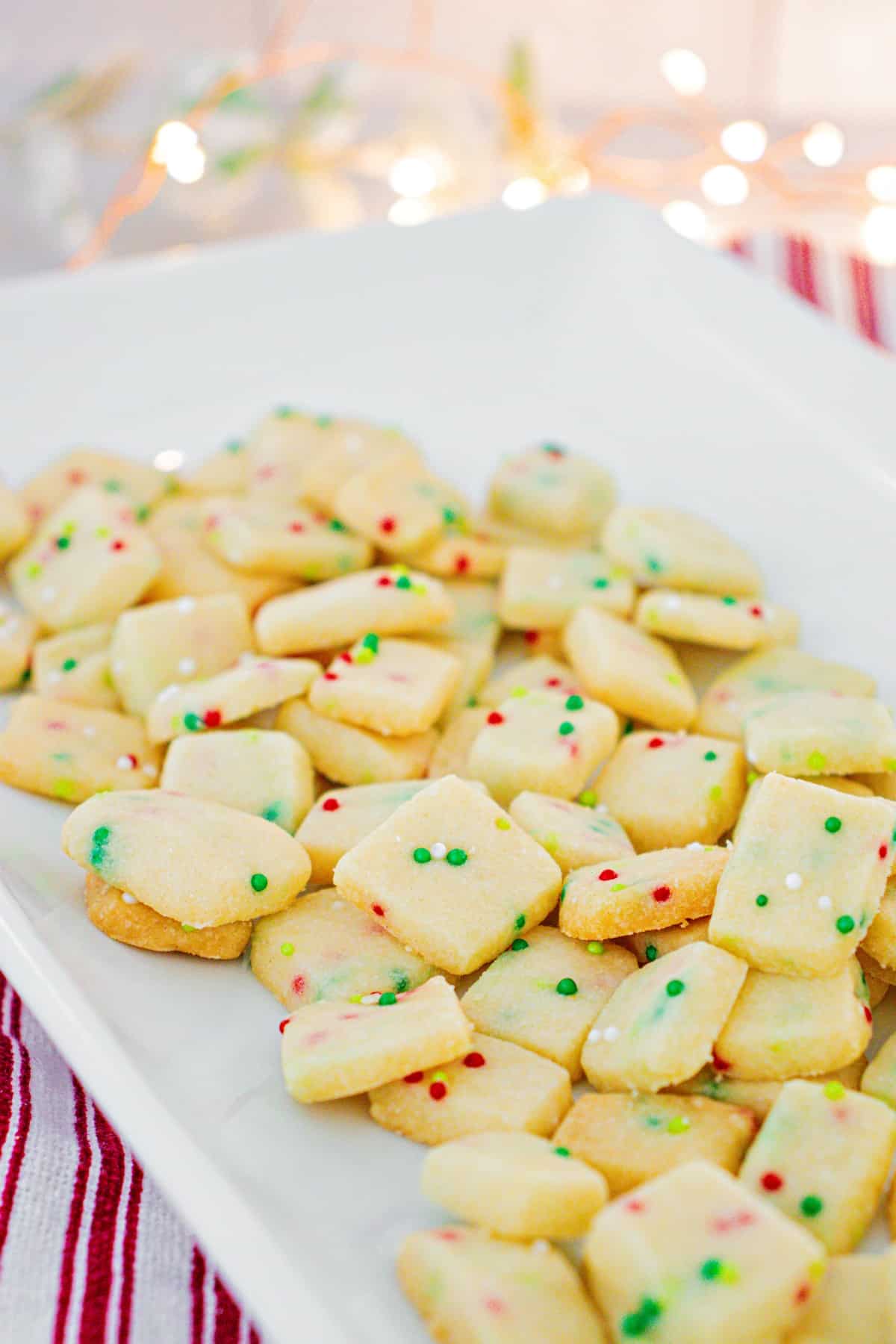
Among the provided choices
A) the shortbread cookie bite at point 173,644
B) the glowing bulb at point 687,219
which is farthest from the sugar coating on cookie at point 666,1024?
the glowing bulb at point 687,219

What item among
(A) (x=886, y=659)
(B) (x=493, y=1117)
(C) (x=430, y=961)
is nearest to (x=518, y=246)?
(A) (x=886, y=659)

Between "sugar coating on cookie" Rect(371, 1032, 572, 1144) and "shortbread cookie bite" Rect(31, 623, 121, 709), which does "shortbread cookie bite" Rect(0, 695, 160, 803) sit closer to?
"shortbread cookie bite" Rect(31, 623, 121, 709)

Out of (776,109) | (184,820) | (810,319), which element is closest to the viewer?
(184,820)

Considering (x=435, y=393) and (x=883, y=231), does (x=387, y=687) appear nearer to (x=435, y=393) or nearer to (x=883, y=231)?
(x=435, y=393)

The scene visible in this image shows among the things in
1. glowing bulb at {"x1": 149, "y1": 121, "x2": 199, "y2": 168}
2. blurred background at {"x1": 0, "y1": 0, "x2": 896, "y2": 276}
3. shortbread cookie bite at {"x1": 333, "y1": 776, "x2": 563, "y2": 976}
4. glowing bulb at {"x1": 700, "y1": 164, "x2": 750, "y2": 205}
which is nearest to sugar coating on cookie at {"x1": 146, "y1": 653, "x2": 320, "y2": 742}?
shortbread cookie bite at {"x1": 333, "y1": 776, "x2": 563, "y2": 976}

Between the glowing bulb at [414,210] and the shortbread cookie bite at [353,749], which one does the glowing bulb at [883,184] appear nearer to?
the glowing bulb at [414,210]

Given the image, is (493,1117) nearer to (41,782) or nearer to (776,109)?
(41,782)

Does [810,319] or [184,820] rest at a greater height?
[810,319]
